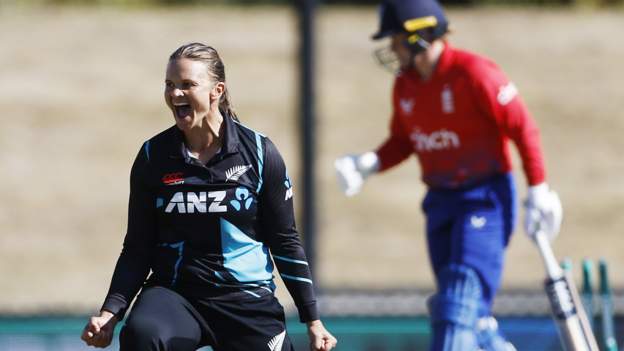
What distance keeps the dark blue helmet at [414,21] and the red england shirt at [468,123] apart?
0.11 metres

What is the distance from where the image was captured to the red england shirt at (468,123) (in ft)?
19.3

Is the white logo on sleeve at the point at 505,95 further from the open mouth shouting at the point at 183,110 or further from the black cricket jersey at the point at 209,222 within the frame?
the open mouth shouting at the point at 183,110

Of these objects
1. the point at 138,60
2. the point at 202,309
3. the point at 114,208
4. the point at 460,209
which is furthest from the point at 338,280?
the point at 202,309

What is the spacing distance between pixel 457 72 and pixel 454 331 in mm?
1182

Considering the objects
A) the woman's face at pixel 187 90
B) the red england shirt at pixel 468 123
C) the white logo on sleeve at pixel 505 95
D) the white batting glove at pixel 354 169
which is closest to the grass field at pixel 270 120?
the white batting glove at pixel 354 169

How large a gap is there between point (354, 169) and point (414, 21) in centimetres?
86

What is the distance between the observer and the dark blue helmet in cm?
600

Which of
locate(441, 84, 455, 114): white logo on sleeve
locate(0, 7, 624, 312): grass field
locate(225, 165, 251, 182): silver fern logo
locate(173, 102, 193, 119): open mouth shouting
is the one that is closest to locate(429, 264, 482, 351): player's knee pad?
locate(441, 84, 455, 114): white logo on sleeve

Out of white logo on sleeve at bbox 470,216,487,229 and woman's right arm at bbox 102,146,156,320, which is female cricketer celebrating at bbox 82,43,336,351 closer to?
woman's right arm at bbox 102,146,156,320

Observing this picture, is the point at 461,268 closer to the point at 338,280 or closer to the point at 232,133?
the point at 232,133

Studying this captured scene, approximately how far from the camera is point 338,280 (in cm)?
1396

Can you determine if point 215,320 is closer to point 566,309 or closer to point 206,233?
point 206,233

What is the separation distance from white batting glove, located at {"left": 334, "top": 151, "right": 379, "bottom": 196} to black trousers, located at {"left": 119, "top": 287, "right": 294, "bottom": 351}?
183 cm

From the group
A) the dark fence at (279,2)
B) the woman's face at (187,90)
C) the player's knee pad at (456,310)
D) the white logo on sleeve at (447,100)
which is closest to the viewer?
the woman's face at (187,90)
